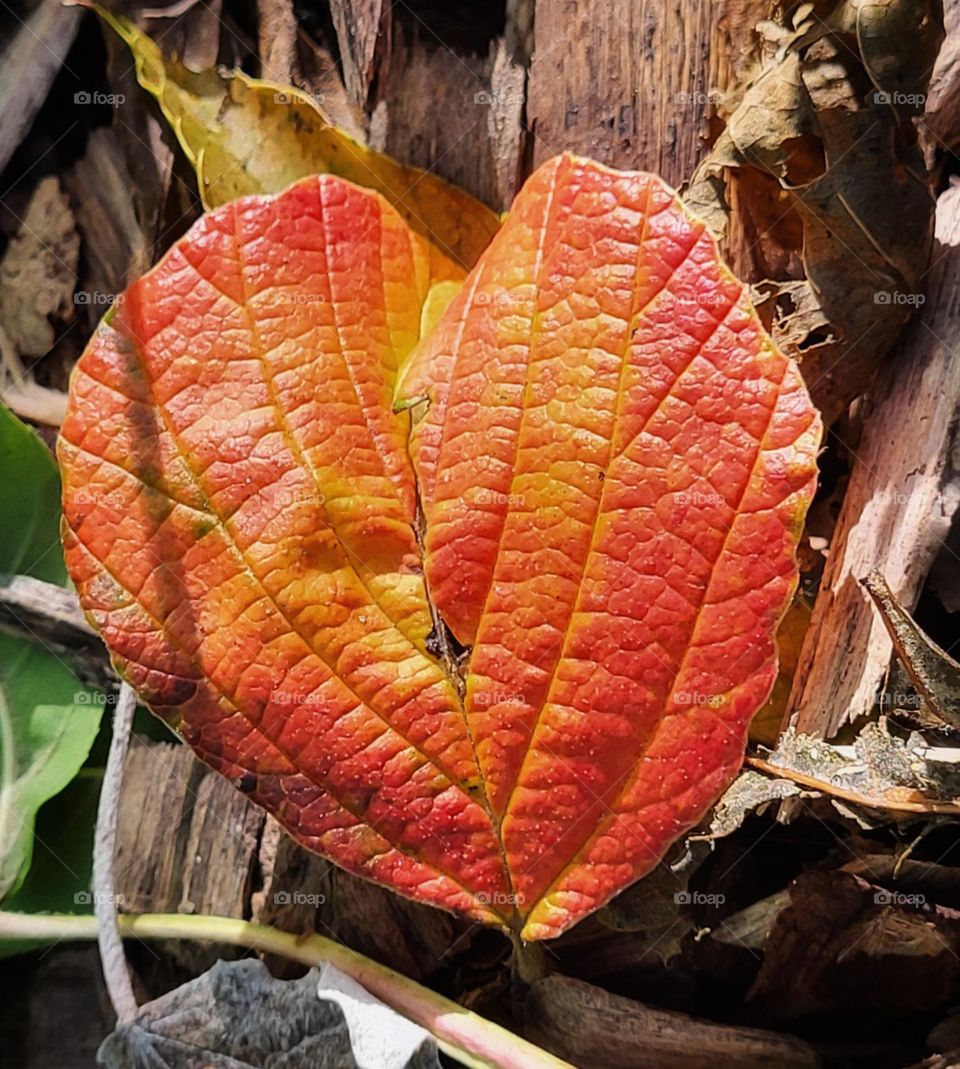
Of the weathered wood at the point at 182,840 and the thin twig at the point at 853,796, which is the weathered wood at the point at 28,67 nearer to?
the weathered wood at the point at 182,840

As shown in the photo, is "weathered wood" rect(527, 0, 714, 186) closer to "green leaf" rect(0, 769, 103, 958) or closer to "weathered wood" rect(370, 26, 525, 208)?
"weathered wood" rect(370, 26, 525, 208)

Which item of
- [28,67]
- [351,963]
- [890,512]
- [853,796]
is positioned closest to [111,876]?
[351,963]

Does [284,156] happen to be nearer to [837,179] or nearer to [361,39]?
[361,39]

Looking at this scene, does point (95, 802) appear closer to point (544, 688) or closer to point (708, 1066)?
point (544, 688)

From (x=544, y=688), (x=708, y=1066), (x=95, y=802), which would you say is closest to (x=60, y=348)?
(x=95, y=802)

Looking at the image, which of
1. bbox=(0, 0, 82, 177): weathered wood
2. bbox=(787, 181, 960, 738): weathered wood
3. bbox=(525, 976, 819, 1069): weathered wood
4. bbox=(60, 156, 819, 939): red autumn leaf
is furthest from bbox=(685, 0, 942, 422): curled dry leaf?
bbox=(0, 0, 82, 177): weathered wood

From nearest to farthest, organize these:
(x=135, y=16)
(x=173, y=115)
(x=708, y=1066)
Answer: (x=708, y=1066) → (x=173, y=115) → (x=135, y=16)
